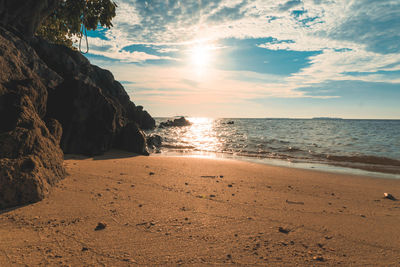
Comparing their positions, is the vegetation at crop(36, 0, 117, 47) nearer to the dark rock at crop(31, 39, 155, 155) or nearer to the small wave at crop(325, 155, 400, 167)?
the dark rock at crop(31, 39, 155, 155)

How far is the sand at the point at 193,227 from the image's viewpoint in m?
2.67

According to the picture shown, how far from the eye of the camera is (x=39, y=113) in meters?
6.10

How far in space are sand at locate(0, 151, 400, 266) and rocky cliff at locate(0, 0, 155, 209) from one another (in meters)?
0.51

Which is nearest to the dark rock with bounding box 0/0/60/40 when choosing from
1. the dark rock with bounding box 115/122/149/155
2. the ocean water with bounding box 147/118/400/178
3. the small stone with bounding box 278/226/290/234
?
the dark rock with bounding box 115/122/149/155

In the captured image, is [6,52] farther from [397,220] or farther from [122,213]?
[397,220]

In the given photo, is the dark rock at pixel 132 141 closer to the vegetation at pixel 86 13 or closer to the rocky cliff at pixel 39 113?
the rocky cliff at pixel 39 113

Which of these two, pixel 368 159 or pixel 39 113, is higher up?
pixel 39 113

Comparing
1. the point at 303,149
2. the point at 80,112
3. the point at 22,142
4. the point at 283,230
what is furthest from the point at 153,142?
the point at 283,230

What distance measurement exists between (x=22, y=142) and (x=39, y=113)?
2.39m

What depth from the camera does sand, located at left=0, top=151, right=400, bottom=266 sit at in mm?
2670

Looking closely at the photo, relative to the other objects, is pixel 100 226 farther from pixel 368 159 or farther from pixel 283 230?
pixel 368 159

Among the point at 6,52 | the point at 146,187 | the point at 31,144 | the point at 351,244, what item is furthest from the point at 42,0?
the point at 351,244

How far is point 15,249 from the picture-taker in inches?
101

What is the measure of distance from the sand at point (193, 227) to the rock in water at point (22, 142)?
0.93 ft
